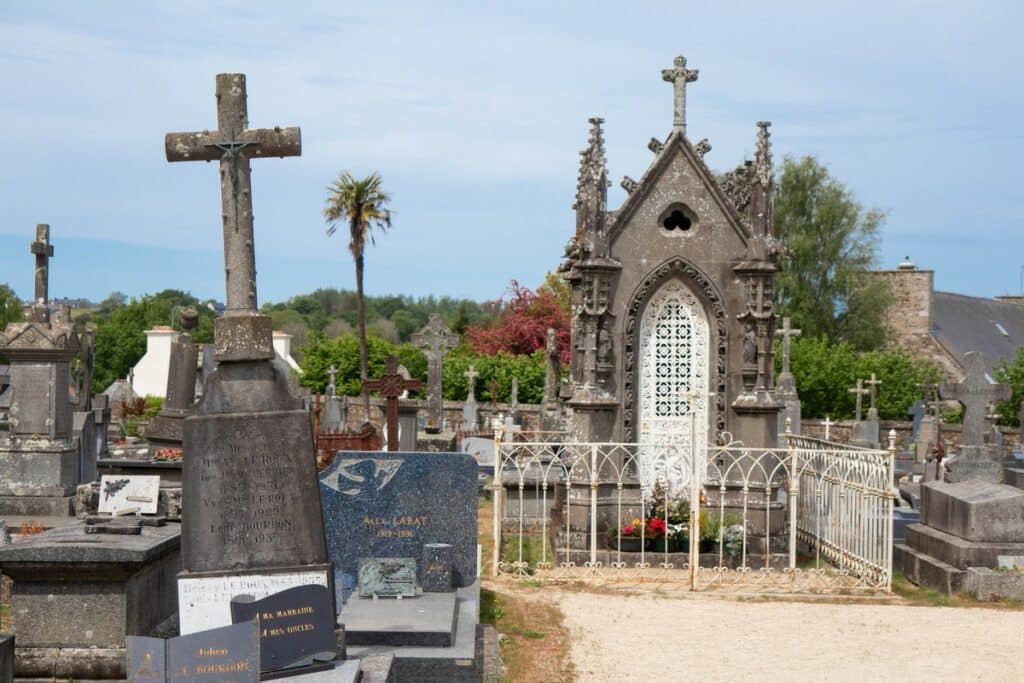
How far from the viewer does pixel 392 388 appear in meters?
18.2

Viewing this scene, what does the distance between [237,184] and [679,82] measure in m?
9.08

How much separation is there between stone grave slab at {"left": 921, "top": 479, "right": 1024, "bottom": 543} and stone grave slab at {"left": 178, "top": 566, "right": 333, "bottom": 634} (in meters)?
8.42

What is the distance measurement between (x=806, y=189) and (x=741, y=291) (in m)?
35.6

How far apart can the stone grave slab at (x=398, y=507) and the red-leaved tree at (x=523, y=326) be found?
3742cm

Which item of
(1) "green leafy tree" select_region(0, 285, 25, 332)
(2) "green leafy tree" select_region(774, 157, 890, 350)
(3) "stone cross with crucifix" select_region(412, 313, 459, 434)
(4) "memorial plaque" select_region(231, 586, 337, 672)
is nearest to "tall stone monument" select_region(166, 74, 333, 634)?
(4) "memorial plaque" select_region(231, 586, 337, 672)

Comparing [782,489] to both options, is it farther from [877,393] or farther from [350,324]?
[350,324]

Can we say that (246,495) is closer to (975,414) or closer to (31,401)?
(31,401)

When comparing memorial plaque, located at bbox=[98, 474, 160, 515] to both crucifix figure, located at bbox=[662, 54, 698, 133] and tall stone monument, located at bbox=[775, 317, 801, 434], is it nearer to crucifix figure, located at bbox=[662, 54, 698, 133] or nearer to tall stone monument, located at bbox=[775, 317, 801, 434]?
crucifix figure, located at bbox=[662, 54, 698, 133]

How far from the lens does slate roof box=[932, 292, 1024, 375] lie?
164 ft

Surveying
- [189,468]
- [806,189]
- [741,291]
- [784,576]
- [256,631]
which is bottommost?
[784,576]

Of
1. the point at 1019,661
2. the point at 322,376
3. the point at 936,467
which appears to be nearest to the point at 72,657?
the point at 1019,661

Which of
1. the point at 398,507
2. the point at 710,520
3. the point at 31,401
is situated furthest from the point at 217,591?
the point at 31,401

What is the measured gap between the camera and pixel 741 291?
1492cm

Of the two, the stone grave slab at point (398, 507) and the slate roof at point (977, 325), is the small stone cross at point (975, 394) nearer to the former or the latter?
the stone grave slab at point (398, 507)
